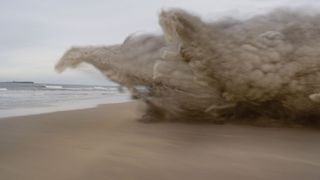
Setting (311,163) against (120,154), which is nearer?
(311,163)

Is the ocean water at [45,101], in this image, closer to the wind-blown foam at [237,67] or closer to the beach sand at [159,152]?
the wind-blown foam at [237,67]

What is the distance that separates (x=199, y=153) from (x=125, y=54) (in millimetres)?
1941

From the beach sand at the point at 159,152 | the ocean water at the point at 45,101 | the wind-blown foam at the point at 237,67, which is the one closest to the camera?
the beach sand at the point at 159,152

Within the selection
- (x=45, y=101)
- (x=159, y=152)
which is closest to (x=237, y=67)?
(x=159, y=152)

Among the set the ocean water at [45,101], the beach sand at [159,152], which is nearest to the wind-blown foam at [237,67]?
the beach sand at [159,152]

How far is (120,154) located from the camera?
250cm

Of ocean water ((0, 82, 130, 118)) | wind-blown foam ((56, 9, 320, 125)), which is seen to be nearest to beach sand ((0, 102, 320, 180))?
wind-blown foam ((56, 9, 320, 125))

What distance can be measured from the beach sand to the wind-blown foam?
0.23m

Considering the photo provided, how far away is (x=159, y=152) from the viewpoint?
8.35 feet

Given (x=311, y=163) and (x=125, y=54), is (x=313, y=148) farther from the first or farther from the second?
(x=125, y=54)

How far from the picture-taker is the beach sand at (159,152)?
6.90 ft

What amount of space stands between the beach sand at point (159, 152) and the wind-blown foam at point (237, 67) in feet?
0.76

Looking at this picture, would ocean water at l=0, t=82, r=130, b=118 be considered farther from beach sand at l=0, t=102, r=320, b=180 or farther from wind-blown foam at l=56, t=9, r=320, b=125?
beach sand at l=0, t=102, r=320, b=180

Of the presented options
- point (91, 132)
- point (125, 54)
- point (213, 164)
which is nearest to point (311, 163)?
point (213, 164)
